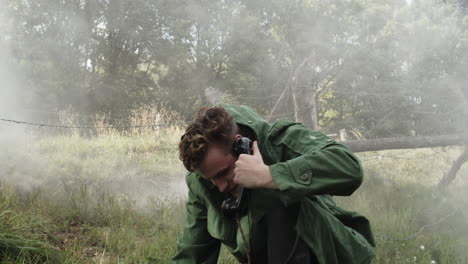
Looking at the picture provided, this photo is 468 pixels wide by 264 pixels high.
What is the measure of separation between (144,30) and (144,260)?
6.30 m

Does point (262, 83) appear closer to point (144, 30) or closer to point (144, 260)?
point (144, 30)

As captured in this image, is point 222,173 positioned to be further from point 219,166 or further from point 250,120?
point 250,120

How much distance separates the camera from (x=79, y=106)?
314 inches

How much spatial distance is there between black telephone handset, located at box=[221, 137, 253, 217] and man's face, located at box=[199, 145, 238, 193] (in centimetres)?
4

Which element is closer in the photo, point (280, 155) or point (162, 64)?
point (280, 155)

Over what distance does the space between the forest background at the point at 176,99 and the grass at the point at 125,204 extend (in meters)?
0.02

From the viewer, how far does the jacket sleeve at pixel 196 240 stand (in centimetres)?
195

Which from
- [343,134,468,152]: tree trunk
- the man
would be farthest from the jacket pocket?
[343,134,468,152]: tree trunk

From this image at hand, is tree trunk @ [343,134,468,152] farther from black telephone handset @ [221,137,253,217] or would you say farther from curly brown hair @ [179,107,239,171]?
curly brown hair @ [179,107,239,171]

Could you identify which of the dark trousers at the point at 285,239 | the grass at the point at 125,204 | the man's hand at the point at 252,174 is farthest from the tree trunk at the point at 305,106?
the man's hand at the point at 252,174

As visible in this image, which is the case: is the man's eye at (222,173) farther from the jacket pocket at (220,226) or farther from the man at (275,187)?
the jacket pocket at (220,226)

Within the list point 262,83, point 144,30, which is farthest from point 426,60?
point 144,30

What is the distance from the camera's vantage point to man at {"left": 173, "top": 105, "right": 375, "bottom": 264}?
1.48 m

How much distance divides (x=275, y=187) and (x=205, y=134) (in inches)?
13.3
